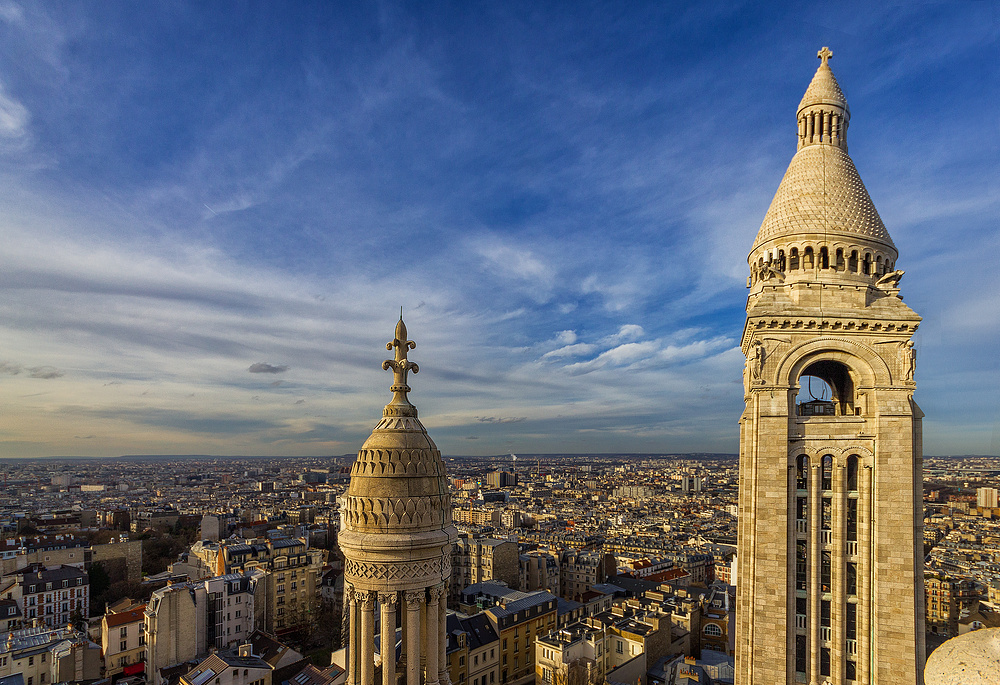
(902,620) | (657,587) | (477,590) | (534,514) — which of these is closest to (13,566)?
(477,590)

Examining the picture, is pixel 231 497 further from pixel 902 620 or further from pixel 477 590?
pixel 902 620

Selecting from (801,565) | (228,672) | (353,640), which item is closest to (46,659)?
(228,672)

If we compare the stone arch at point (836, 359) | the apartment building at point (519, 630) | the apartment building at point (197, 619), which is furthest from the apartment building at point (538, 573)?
the stone arch at point (836, 359)

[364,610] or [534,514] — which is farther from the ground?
[364,610]

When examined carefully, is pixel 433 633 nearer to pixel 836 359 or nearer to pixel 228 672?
pixel 836 359

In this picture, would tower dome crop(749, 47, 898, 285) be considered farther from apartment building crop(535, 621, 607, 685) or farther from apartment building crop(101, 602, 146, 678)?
apartment building crop(101, 602, 146, 678)

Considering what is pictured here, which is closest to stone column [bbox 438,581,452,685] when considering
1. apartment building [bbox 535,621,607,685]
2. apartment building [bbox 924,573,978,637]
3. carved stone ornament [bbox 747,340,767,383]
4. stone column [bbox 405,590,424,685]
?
stone column [bbox 405,590,424,685]
